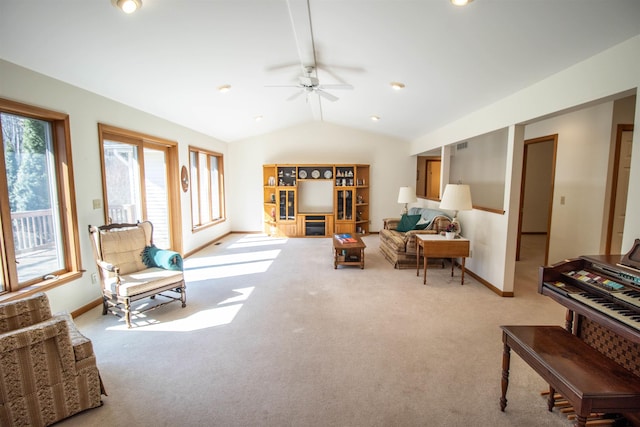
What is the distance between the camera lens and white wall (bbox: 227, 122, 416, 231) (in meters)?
7.80

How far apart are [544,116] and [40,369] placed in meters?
4.61

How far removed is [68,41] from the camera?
2.40m

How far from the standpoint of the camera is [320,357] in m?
2.44

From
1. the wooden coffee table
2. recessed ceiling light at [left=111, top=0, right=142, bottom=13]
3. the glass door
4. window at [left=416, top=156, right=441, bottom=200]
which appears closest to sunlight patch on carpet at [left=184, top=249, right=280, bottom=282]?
the glass door

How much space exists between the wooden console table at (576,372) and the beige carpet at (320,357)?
438mm

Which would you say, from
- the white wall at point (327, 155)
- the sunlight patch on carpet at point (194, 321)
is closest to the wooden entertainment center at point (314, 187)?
the white wall at point (327, 155)

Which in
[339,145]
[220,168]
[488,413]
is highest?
[339,145]

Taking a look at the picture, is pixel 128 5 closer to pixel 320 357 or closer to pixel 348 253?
pixel 320 357

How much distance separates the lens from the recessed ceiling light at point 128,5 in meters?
2.05

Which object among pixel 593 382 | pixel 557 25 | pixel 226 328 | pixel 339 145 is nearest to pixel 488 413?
pixel 593 382

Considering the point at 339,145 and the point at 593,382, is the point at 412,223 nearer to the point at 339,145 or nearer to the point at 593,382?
the point at 339,145

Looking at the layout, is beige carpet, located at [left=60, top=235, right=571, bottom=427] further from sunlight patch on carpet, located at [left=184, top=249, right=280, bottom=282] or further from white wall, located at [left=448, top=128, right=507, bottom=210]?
white wall, located at [left=448, top=128, right=507, bottom=210]

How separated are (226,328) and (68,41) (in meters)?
2.82

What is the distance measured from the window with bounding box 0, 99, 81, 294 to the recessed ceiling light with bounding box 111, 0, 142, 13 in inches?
53.1
